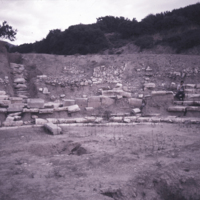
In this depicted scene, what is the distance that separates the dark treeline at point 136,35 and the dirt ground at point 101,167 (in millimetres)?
15470

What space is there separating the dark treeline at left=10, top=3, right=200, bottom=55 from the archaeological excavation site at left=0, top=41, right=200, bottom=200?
16.7 ft

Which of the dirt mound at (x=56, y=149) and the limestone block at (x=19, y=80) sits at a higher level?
the limestone block at (x=19, y=80)

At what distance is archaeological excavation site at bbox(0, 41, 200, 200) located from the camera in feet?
12.5

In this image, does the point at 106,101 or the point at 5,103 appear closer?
the point at 5,103

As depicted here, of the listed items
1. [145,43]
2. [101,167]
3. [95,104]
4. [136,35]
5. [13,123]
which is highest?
[136,35]

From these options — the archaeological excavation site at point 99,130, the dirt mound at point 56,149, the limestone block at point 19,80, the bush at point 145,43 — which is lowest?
the dirt mound at point 56,149

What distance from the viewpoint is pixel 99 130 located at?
7.83 meters

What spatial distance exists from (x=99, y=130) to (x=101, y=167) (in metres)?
3.40

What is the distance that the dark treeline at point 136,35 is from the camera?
21.1 meters

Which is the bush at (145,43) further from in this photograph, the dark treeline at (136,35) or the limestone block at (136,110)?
the limestone block at (136,110)

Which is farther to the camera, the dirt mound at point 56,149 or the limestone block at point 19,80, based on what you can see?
the limestone block at point 19,80

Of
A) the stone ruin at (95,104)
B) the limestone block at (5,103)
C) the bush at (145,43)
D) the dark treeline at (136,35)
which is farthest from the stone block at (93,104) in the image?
the bush at (145,43)

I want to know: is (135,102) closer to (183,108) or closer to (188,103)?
(183,108)

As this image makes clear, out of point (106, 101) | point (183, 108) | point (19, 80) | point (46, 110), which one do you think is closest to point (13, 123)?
point (46, 110)
